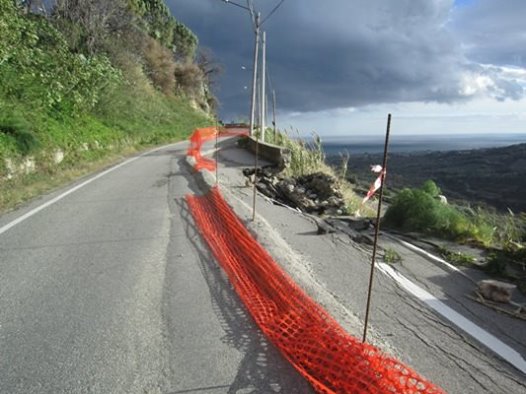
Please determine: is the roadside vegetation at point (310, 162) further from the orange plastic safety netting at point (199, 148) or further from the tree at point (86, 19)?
the tree at point (86, 19)

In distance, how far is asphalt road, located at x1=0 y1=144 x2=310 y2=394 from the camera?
3.08m

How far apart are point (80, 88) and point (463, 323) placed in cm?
1894

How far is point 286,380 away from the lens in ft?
10.1

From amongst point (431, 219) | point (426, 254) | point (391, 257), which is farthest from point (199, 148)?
point (391, 257)

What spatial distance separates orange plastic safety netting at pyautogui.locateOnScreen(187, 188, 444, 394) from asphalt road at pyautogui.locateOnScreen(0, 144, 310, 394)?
0.15 metres

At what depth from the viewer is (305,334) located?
3.59 metres

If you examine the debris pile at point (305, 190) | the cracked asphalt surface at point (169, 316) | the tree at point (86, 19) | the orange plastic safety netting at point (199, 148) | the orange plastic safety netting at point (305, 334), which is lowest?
the debris pile at point (305, 190)

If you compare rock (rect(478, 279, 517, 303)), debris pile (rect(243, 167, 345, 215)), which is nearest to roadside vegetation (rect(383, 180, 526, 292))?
rock (rect(478, 279, 517, 303))

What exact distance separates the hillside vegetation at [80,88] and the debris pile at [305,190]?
633 cm

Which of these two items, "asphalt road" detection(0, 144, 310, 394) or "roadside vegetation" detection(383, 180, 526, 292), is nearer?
"asphalt road" detection(0, 144, 310, 394)

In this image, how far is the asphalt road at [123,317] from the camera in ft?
10.1

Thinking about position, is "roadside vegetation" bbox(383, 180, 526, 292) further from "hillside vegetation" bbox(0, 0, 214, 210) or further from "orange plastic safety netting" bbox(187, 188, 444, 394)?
"hillside vegetation" bbox(0, 0, 214, 210)

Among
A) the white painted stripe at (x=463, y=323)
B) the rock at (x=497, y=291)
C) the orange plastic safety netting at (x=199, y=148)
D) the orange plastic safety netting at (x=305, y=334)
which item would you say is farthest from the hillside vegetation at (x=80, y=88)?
the rock at (x=497, y=291)

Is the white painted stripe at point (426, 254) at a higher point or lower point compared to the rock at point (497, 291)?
lower
